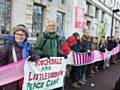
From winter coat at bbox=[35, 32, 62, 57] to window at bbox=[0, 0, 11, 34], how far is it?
4.67 meters

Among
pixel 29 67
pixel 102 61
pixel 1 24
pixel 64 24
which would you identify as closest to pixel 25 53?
pixel 29 67

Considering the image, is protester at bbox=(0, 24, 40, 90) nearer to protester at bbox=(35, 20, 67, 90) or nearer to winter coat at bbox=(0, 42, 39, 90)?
winter coat at bbox=(0, 42, 39, 90)

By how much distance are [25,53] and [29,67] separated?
0.64m

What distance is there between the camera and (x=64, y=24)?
730 inches

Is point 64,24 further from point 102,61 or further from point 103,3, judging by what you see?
point 103,3

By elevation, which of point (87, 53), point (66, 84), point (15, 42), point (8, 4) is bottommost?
point (66, 84)

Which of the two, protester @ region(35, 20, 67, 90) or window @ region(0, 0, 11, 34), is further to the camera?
window @ region(0, 0, 11, 34)

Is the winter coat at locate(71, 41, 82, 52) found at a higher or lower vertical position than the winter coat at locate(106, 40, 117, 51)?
higher

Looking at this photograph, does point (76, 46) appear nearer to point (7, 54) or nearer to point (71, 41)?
point (71, 41)

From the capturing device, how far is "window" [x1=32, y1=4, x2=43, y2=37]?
14.1 m

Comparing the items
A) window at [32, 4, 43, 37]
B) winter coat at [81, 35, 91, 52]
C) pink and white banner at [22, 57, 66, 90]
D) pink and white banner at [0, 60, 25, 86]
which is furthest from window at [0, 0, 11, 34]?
pink and white banner at [0, 60, 25, 86]

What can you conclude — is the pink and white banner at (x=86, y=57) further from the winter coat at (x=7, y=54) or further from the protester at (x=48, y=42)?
the winter coat at (x=7, y=54)

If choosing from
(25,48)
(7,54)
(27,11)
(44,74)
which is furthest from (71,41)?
(7,54)

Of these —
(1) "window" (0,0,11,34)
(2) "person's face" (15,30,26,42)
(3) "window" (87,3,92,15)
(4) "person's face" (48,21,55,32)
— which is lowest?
(2) "person's face" (15,30,26,42)
